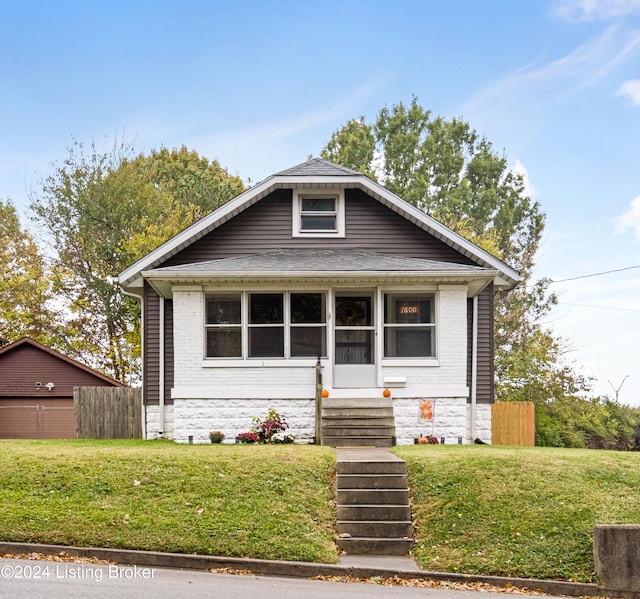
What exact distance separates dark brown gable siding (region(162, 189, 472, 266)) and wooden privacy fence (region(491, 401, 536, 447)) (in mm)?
3931

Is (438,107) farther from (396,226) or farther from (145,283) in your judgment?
(145,283)

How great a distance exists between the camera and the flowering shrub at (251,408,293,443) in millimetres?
15586

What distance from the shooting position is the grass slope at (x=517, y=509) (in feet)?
30.7

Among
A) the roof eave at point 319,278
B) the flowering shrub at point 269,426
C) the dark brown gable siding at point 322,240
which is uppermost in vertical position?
the dark brown gable siding at point 322,240

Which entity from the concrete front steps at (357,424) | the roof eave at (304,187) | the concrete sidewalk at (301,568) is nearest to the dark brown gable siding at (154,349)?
the roof eave at (304,187)

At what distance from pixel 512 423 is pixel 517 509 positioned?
8659 mm

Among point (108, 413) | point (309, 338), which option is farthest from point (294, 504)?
point (108, 413)

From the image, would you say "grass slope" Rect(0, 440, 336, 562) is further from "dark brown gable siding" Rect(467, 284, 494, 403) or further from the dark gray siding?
"dark brown gable siding" Rect(467, 284, 494, 403)

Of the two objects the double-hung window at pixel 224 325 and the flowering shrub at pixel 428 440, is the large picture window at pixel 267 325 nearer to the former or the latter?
the double-hung window at pixel 224 325

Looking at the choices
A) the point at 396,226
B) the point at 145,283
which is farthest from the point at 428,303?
the point at 145,283

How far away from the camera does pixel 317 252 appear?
17.6 metres

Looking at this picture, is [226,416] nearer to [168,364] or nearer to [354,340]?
[168,364]

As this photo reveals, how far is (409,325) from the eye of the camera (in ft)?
54.0

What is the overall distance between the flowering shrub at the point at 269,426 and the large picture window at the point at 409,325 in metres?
2.72
